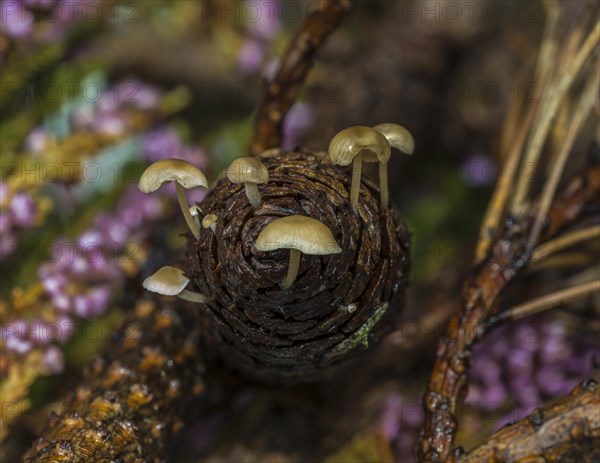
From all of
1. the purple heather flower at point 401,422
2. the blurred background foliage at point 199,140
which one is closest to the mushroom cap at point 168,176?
the blurred background foliage at point 199,140

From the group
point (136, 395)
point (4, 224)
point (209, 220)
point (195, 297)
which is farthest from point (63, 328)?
point (209, 220)

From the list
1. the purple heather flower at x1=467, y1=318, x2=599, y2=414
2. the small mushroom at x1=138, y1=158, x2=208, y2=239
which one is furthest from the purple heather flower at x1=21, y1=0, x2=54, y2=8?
the purple heather flower at x1=467, y1=318, x2=599, y2=414

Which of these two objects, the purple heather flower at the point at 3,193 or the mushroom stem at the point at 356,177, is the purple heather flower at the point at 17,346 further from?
the mushroom stem at the point at 356,177

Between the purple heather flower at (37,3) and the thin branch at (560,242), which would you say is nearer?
the thin branch at (560,242)

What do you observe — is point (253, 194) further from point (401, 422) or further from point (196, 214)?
point (401, 422)

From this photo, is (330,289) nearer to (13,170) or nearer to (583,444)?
(583,444)

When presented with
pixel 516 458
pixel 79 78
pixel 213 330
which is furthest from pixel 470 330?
pixel 79 78

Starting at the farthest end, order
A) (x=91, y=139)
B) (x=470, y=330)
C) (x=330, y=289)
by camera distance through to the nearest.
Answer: (x=91, y=139) → (x=470, y=330) → (x=330, y=289)
